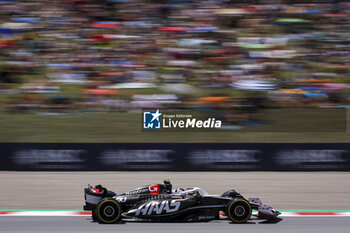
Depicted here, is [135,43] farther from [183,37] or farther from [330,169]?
[330,169]

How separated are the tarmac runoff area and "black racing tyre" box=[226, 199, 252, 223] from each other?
4.82ft

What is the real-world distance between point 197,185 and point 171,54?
17.7 ft

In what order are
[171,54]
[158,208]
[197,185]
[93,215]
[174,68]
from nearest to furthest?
[158,208]
[93,215]
[197,185]
[174,68]
[171,54]

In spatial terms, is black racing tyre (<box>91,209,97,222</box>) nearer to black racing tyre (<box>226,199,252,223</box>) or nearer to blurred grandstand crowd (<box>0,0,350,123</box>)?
black racing tyre (<box>226,199,252,223</box>)

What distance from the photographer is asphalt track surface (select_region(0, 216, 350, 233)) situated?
661cm

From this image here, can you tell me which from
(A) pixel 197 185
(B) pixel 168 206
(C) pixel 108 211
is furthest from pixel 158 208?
(A) pixel 197 185

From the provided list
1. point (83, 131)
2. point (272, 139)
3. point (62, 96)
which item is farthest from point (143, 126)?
point (272, 139)

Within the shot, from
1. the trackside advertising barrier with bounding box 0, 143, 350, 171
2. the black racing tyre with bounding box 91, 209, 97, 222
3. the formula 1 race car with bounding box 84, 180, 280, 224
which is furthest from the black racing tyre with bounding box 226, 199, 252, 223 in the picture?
the trackside advertising barrier with bounding box 0, 143, 350, 171

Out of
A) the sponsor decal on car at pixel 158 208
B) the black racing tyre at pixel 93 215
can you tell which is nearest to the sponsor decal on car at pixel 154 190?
the sponsor decal on car at pixel 158 208

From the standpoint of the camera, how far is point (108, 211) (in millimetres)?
6781

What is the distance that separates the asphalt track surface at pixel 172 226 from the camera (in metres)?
6.61

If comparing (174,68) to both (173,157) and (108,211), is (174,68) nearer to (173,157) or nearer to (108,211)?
(173,157)

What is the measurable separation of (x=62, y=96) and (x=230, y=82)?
4.64 meters

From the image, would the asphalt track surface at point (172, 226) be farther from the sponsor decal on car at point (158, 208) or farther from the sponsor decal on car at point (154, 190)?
the sponsor decal on car at point (154, 190)
